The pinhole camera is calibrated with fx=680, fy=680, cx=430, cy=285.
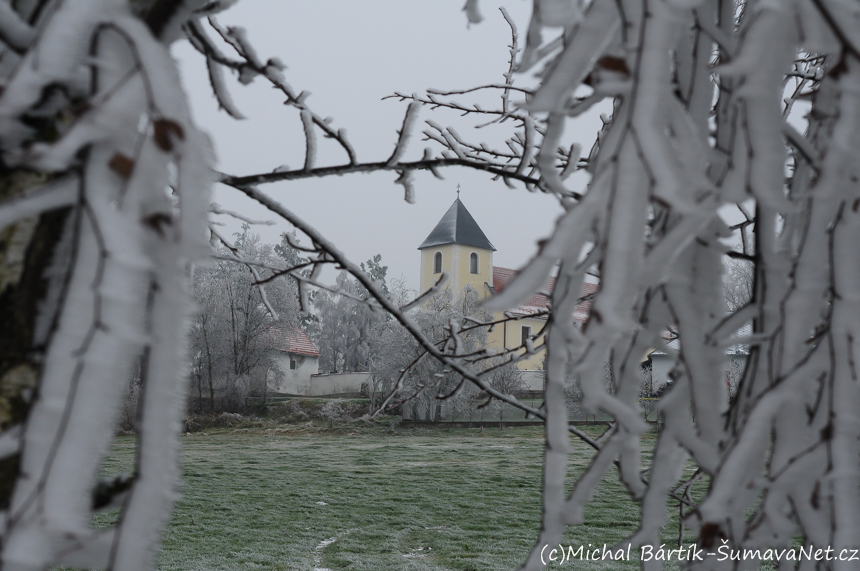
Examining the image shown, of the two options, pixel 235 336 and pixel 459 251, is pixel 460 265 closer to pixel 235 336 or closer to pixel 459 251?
pixel 459 251

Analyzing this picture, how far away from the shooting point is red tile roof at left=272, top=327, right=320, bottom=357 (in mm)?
23578

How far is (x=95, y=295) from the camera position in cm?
37

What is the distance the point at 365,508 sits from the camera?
10.2m

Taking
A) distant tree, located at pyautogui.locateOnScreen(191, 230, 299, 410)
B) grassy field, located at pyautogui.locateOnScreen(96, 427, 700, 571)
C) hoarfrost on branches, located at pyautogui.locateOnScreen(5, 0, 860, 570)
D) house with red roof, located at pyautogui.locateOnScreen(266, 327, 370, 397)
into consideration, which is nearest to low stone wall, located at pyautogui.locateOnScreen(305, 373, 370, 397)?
house with red roof, located at pyautogui.locateOnScreen(266, 327, 370, 397)

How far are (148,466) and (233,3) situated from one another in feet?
2.37

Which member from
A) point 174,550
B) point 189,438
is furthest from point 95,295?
point 189,438

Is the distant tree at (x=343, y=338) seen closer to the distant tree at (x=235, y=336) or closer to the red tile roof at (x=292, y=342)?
the red tile roof at (x=292, y=342)

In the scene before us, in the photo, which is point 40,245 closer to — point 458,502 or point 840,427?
point 840,427

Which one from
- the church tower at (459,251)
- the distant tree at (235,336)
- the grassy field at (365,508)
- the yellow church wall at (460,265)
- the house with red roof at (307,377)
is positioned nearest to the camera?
the grassy field at (365,508)

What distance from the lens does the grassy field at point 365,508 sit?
7574mm

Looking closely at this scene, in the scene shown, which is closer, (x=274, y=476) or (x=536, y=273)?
(x=536, y=273)

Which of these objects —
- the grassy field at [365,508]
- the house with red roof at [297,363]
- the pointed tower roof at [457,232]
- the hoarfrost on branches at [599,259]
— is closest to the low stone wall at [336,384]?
the house with red roof at [297,363]

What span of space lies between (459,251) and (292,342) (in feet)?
29.6

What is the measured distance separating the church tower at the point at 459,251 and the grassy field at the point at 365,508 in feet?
51.1
